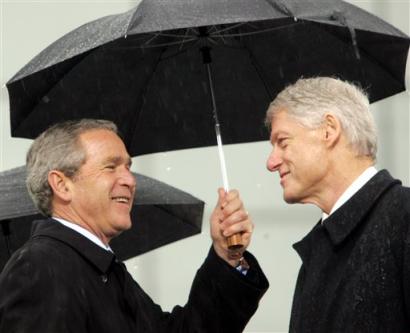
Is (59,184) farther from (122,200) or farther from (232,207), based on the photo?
(232,207)

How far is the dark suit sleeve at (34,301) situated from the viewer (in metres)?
4.20

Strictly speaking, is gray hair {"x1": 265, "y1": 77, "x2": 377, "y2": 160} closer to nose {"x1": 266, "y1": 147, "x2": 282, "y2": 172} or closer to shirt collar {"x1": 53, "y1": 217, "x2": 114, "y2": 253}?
nose {"x1": 266, "y1": 147, "x2": 282, "y2": 172}

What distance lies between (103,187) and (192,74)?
0.77 m

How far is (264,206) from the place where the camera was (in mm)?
7574

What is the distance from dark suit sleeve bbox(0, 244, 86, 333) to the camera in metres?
4.20

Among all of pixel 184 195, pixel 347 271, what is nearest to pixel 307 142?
pixel 347 271

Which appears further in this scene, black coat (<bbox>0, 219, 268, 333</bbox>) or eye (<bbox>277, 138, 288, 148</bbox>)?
eye (<bbox>277, 138, 288, 148</bbox>)

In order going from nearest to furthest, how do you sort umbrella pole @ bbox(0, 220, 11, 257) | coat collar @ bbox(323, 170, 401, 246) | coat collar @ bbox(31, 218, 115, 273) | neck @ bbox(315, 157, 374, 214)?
coat collar @ bbox(323, 170, 401, 246) → neck @ bbox(315, 157, 374, 214) → coat collar @ bbox(31, 218, 115, 273) → umbrella pole @ bbox(0, 220, 11, 257)

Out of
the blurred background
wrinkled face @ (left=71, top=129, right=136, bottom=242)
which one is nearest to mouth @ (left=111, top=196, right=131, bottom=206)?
wrinkled face @ (left=71, top=129, right=136, bottom=242)

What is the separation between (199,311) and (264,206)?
2810 mm

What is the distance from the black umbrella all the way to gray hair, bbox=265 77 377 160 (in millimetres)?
390

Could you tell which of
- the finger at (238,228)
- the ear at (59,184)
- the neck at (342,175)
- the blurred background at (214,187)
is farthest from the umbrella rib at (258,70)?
the blurred background at (214,187)

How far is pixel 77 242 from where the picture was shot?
14.9 ft

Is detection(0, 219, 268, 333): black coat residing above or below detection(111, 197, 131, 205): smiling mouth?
below
